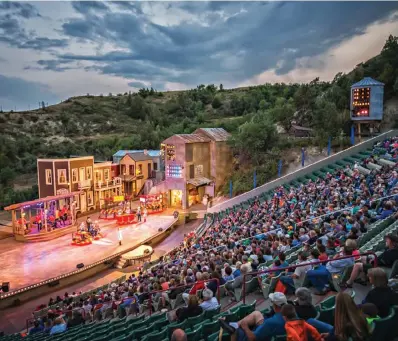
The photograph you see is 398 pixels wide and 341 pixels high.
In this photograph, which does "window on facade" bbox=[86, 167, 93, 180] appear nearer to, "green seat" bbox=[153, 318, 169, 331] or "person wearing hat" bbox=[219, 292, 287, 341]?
"green seat" bbox=[153, 318, 169, 331]

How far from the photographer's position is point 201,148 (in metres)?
41.7

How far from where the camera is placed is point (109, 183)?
42531 mm

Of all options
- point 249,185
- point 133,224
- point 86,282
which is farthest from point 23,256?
point 249,185

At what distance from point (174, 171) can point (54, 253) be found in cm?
1726

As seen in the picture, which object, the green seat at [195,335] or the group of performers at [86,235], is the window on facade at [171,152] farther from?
the green seat at [195,335]

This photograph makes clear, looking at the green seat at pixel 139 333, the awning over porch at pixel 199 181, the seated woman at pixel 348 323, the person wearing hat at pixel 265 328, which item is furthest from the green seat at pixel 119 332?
the awning over porch at pixel 199 181

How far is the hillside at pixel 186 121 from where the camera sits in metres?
39.0

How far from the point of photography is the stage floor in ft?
73.6

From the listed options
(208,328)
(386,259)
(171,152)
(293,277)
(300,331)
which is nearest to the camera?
(300,331)

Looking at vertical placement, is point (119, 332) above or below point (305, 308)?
below

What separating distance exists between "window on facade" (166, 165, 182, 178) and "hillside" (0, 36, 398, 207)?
21.2ft

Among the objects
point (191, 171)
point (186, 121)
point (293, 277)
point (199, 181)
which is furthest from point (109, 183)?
point (186, 121)

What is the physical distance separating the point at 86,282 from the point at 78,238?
605 centimetres

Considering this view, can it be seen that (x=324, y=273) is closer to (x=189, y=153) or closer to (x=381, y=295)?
(x=381, y=295)
